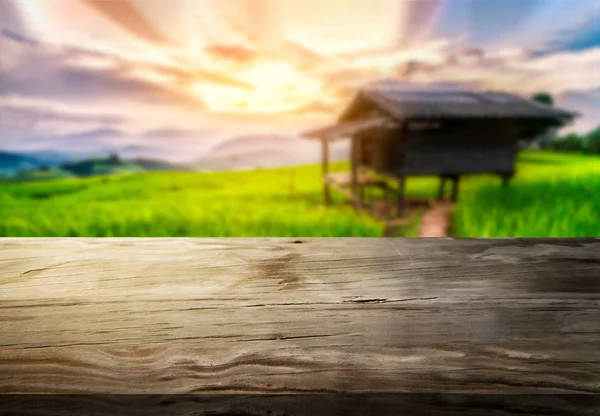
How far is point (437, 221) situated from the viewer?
10.1ft

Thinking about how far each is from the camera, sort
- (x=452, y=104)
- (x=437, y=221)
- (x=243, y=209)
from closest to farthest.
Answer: (x=243, y=209) < (x=437, y=221) < (x=452, y=104)

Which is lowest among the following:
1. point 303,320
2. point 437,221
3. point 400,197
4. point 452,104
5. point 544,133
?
point 437,221

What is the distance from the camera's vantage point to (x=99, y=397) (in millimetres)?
332

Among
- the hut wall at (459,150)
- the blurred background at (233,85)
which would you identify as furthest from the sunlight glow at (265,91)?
the hut wall at (459,150)

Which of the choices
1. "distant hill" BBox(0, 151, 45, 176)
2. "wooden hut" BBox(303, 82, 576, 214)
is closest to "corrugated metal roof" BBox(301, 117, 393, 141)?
"wooden hut" BBox(303, 82, 576, 214)

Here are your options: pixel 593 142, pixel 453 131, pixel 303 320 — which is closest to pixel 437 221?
pixel 453 131

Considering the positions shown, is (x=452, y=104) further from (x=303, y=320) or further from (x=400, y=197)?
(x=303, y=320)

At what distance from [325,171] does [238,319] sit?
3.71 m

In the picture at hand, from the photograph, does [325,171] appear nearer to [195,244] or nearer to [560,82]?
[560,82]

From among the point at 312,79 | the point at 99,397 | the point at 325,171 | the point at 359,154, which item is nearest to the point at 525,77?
the point at 312,79

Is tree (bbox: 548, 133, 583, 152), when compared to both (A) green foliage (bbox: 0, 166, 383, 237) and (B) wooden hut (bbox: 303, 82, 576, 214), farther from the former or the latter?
(A) green foliage (bbox: 0, 166, 383, 237)

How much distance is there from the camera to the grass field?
6.90ft

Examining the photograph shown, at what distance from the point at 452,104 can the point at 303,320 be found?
130 inches

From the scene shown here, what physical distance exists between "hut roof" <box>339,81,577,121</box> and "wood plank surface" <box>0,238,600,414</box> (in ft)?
8.40
